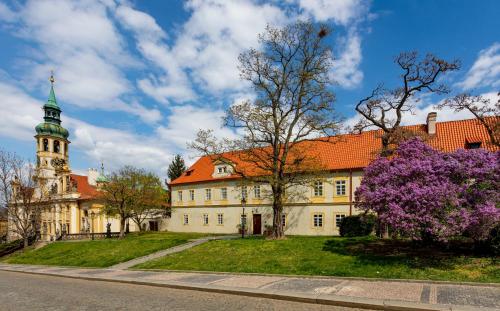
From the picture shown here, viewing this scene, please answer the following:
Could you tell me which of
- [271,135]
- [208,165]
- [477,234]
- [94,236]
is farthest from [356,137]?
[94,236]

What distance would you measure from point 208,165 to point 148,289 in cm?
3266

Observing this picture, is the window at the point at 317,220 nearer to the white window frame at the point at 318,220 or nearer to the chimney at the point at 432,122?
the white window frame at the point at 318,220

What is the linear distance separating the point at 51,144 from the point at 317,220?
55.8 metres

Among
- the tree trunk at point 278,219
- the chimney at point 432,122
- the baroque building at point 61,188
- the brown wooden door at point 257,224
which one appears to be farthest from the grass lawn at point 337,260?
the baroque building at point 61,188

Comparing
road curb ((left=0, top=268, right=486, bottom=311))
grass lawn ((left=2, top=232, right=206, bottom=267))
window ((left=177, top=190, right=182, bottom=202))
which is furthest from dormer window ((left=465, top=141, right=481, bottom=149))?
window ((left=177, top=190, right=182, bottom=202))

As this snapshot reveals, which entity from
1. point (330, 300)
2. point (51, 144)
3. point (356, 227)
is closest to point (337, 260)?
point (330, 300)

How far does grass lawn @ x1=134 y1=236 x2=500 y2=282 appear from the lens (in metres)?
13.5

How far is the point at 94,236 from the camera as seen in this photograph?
42750 mm

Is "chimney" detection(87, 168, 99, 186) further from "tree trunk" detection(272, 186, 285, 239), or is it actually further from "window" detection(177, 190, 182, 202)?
"tree trunk" detection(272, 186, 285, 239)

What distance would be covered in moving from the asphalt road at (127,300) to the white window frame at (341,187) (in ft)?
73.7

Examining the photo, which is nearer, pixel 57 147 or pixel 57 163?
pixel 57 163

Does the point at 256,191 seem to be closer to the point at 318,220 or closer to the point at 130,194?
the point at 318,220

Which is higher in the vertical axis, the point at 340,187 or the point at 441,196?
the point at 441,196

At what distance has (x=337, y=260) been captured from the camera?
1659 cm
